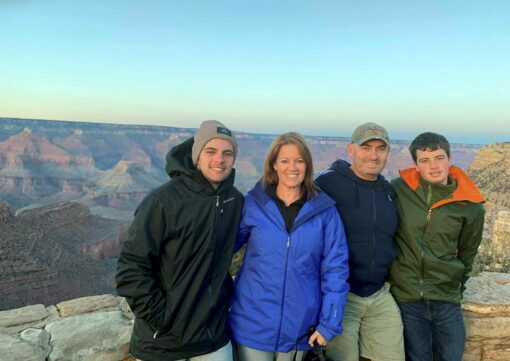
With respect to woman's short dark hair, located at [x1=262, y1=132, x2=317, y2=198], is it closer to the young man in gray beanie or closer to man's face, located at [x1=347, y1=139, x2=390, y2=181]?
the young man in gray beanie

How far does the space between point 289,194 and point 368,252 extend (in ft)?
2.45

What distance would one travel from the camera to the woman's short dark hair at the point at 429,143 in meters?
2.97

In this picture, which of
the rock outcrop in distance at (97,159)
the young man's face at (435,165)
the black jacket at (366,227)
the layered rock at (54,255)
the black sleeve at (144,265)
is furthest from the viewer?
the rock outcrop in distance at (97,159)

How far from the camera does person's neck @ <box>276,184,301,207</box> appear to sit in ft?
8.39

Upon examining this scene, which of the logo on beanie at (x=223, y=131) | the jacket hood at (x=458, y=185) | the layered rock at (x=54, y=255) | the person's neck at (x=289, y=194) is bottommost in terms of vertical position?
the layered rock at (x=54, y=255)

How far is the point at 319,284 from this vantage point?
8.36 ft

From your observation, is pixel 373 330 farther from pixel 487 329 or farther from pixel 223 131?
pixel 223 131

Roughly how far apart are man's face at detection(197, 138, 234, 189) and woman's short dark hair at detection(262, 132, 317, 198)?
298 mm

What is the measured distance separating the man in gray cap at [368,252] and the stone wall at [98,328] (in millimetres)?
852

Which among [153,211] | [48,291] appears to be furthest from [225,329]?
[48,291]

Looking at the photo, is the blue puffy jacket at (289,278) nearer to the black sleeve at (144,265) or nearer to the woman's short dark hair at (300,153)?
the woman's short dark hair at (300,153)

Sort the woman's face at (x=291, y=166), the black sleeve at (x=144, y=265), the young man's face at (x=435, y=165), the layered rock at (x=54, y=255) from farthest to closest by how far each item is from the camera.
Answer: the layered rock at (x=54, y=255)
the young man's face at (x=435, y=165)
the woman's face at (x=291, y=166)
the black sleeve at (x=144, y=265)

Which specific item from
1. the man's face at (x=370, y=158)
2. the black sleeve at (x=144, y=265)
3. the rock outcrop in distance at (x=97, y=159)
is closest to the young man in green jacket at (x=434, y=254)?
the man's face at (x=370, y=158)

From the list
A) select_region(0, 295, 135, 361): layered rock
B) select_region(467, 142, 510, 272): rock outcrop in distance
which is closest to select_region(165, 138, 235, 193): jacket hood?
select_region(0, 295, 135, 361): layered rock
